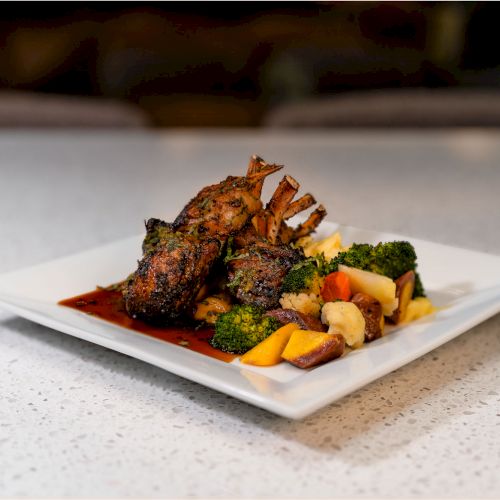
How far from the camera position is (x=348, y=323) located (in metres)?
1.77

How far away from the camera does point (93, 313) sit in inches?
78.6

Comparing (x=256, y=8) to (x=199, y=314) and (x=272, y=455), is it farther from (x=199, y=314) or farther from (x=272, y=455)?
(x=272, y=455)

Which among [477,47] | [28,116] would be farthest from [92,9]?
[477,47]

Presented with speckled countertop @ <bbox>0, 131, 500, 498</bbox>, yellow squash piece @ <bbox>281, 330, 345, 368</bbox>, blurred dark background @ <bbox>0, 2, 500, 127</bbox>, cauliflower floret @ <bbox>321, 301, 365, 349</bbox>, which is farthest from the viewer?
blurred dark background @ <bbox>0, 2, 500, 127</bbox>

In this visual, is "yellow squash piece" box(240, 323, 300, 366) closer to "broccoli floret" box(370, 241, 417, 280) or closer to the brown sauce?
the brown sauce

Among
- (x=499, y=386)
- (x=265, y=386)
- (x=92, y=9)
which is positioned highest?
(x=92, y=9)

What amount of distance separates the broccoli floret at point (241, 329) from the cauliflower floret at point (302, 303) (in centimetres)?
6

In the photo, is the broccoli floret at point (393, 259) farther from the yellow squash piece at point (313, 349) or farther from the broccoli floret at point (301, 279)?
the yellow squash piece at point (313, 349)

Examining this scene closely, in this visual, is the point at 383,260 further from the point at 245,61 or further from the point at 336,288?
the point at 245,61

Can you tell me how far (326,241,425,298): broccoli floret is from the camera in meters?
2.00

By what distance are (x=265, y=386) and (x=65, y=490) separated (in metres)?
0.40

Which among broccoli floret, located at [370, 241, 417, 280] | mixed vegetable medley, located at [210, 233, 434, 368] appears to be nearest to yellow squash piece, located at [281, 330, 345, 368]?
mixed vegetable medley, located at [210, 233, 434, 368]

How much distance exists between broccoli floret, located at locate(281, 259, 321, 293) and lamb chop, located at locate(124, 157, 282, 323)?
0.19m

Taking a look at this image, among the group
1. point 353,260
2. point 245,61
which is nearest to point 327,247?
point 353,260
